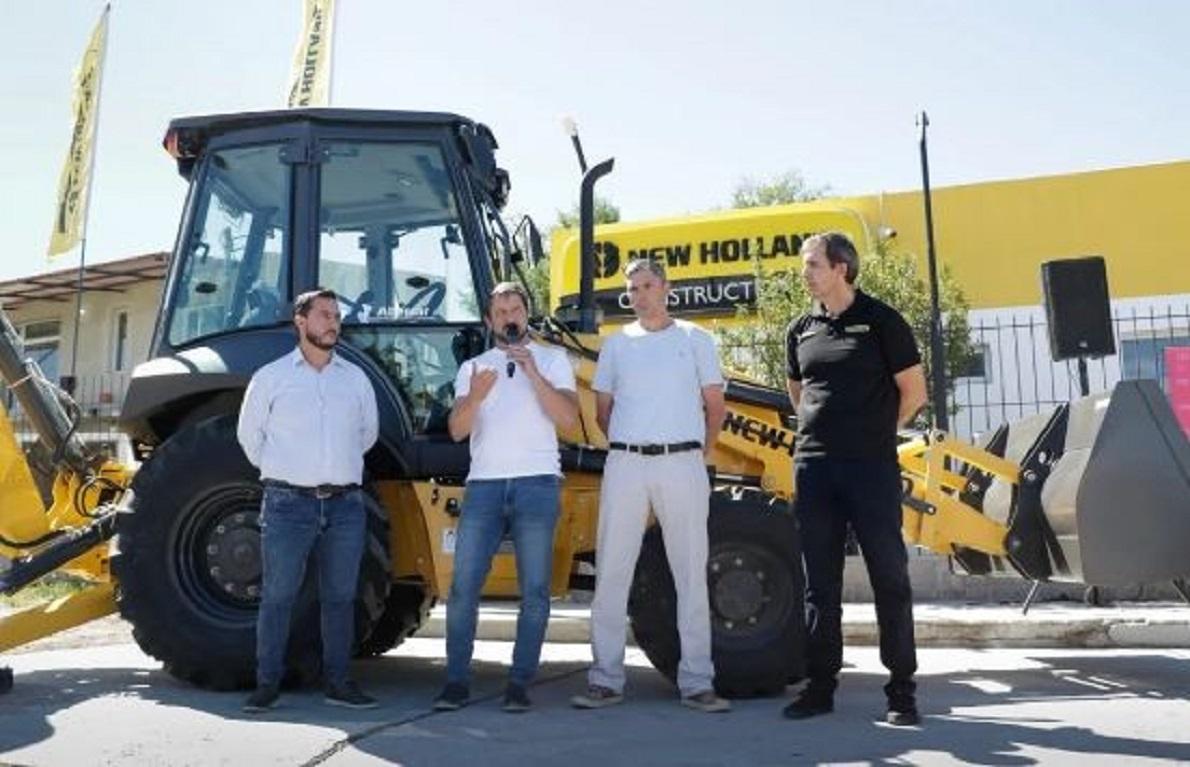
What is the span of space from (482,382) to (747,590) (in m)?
1.51

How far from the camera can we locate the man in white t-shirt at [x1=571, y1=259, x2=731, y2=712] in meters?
4.66

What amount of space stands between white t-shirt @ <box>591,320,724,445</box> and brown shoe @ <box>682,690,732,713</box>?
1062 mm

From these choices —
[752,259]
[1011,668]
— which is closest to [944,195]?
[752,259]

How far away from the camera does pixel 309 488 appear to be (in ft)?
15.5

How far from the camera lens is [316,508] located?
15.5 feet

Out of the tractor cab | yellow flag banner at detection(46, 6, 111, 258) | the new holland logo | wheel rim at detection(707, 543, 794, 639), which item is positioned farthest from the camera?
the new holland logo

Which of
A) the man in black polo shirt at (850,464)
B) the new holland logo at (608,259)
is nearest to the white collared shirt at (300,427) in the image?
the man in black polo shirt at (850,464)

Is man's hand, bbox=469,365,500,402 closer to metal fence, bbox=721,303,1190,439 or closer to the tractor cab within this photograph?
the tractor cab

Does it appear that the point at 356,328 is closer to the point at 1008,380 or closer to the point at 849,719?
the point at 849,719

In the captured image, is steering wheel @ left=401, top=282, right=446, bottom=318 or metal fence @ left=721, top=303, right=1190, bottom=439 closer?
steering wheel @ left=401, top=282, right=446, bottom=318

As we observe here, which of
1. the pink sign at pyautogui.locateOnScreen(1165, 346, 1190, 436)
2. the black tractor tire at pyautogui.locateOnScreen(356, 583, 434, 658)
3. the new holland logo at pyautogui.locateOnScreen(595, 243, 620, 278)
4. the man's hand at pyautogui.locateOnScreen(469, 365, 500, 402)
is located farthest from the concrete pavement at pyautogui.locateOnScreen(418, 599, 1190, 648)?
the new holland logo at pyautogui.locateOnScreen(595, 243, 620, 278)

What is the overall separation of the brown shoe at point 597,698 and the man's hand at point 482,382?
134cm

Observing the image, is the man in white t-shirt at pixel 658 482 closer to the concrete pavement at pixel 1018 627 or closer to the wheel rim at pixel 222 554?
the wheel rim at pixel 222 554

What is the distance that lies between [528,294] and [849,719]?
2785 mm
